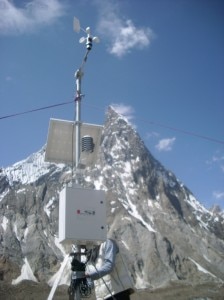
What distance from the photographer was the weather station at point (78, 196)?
6.31 meters

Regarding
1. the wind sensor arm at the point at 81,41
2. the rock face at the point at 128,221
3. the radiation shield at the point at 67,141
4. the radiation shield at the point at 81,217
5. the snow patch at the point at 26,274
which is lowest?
the radiation shield at the point at 81,217

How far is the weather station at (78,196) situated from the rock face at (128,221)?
290 ft

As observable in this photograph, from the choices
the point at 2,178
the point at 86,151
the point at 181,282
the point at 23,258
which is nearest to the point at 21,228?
the point at 23,258

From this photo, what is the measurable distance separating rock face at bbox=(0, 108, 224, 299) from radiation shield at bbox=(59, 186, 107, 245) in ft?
294

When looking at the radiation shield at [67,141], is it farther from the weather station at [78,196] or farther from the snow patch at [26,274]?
the snow patch at [26,274]

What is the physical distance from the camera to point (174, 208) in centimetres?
16312

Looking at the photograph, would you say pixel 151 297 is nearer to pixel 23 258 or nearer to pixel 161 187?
pixel 23 258

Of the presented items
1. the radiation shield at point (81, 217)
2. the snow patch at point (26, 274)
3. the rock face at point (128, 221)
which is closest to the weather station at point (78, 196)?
the radiation shield at point (81, 217)

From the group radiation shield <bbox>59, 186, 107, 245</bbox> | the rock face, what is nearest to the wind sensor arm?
radiation shield <bbox>59, 186, 107, 245</bbox>

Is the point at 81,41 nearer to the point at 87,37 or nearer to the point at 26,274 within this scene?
the point at 87,37

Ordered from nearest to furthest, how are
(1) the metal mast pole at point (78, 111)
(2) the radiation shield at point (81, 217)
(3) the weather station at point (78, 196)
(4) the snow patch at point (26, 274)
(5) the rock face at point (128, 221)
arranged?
(3) the weather station at point (78, 196), (2) the radiation shield at point (81, 217), (1) the metal mast pole at point (78, 111), (4) the snow patch at point (26, 274), (5) the rock face at point (128, 221)

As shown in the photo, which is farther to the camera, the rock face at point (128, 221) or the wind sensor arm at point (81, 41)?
the rock face at point (128, 221)

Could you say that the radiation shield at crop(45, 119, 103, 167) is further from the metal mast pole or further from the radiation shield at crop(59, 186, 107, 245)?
the radiation shield at crop(59, 186, 107, 245)

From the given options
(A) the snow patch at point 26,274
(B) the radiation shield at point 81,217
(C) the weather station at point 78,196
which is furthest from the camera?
(A) the snow patch at point 26,274
